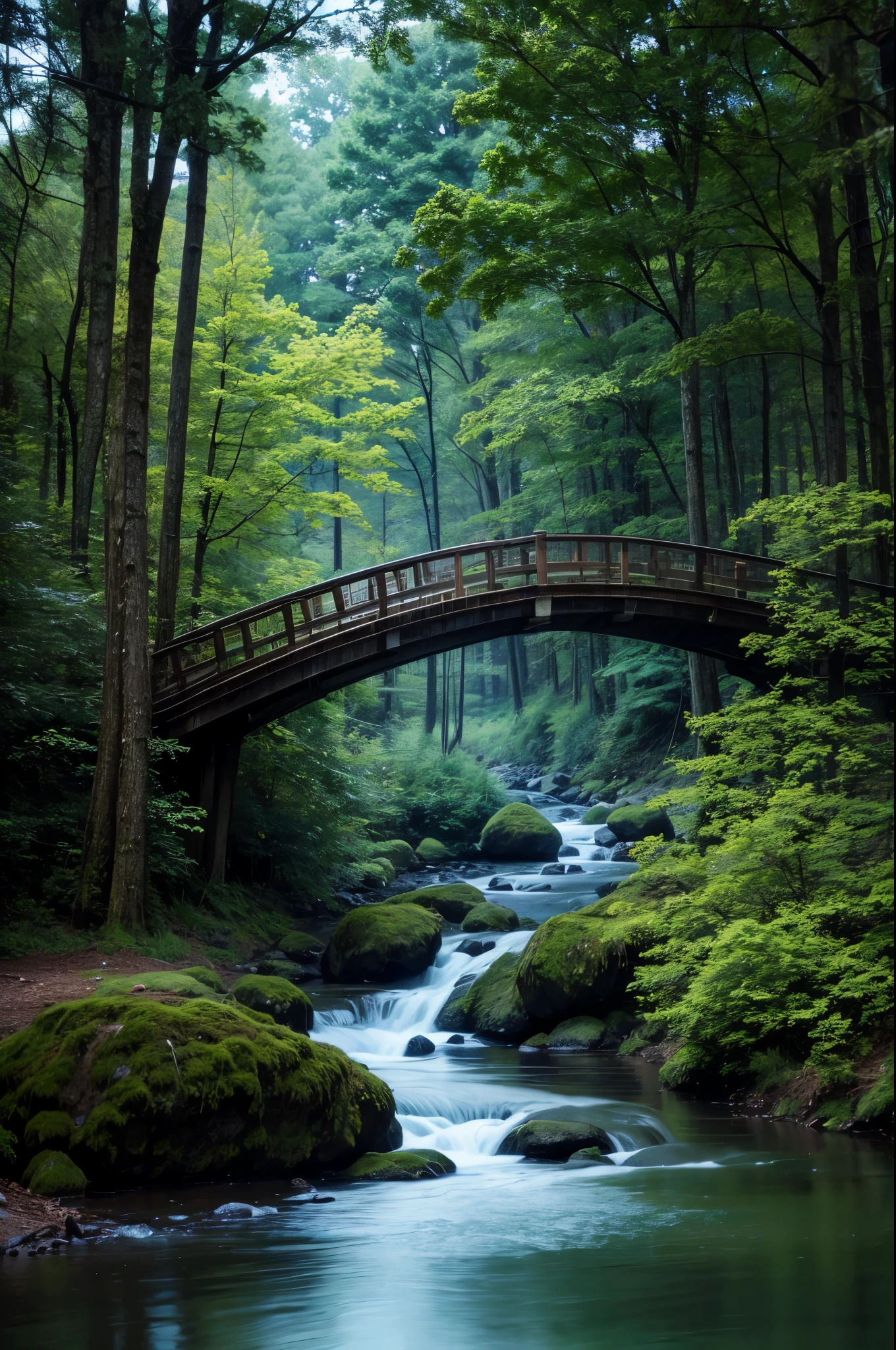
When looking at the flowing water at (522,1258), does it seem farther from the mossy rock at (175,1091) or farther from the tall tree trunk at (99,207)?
the tall tree trunk at (99,207)

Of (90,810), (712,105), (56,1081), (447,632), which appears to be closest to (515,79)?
(712,105)

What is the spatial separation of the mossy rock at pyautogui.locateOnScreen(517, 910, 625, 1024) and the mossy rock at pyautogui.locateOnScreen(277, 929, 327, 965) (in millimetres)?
4167

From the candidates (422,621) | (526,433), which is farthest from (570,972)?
(526,433)

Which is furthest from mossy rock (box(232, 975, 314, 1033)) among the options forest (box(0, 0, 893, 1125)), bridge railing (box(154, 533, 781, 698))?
bridge railing (box(154, 533, 781, 698))

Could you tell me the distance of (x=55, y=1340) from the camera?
15.4 ft

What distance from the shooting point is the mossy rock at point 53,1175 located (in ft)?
21.5

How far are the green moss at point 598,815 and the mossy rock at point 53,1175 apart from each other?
20748mm

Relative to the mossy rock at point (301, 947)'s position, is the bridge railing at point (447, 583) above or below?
above

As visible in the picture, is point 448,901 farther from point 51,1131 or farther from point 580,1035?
point 51,1131

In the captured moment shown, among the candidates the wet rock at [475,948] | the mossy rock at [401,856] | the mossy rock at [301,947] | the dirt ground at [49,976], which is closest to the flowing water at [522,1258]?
the dirt ground at [49,976]

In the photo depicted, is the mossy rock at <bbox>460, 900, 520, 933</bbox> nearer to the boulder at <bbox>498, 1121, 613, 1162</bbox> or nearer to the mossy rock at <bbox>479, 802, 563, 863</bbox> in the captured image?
the mossy rock at <bbox>479, 802, 563, 863</bbox>

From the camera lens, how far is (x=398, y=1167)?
Result: 7.89m

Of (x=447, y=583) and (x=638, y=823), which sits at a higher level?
(x=447, y=583)

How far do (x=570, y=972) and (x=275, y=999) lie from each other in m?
3.58
